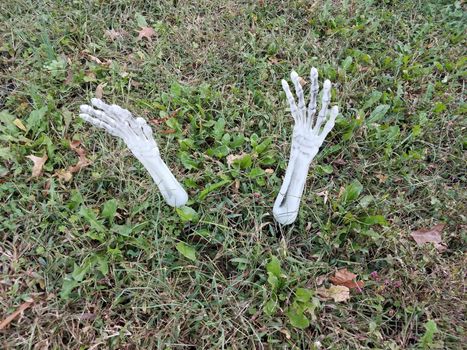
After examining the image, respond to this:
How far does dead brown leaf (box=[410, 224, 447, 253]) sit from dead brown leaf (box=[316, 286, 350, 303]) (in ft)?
1.66

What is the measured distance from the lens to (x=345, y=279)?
195cm

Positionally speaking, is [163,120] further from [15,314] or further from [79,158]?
[15,314]

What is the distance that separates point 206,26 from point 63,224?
1703 millimetres

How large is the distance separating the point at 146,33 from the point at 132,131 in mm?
1535

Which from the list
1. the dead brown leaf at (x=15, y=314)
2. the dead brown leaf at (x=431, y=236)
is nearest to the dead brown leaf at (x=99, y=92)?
the dead brown leaf at (x=15, y=314)

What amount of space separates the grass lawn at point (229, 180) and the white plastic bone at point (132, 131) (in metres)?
0.25

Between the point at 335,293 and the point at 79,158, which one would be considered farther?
the point at 79,158

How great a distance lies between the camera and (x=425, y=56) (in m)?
2.86

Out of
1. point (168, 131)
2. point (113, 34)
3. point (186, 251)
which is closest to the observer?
point (186, 251)

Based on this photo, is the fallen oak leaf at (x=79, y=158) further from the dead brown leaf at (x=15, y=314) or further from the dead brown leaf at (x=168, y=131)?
the dead brown leaf at (x=15, y=314)

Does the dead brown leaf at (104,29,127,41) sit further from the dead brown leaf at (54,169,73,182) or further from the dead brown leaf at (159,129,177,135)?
the dead brown leaf at (54,169,73,182)

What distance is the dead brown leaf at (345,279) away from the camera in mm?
1932

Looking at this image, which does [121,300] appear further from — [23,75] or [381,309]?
[23,75]

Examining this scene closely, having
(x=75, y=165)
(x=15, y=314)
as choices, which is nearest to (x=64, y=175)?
(x=75, y=165)
